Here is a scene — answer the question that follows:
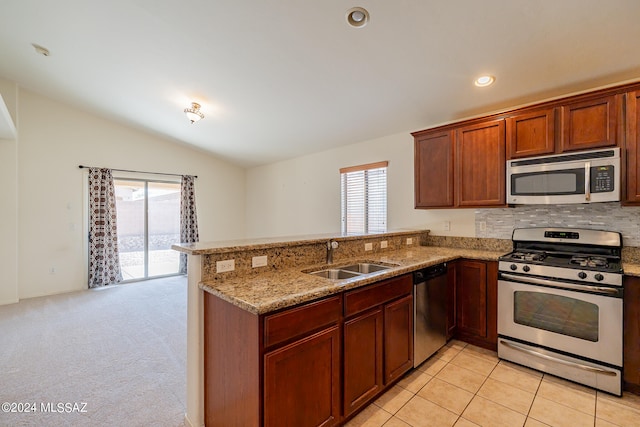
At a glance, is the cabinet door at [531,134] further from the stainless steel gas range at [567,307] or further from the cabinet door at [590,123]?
the stainless steel gas range at [567,307]

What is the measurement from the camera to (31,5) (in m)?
2.69

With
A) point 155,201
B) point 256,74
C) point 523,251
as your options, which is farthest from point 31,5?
point 523,251

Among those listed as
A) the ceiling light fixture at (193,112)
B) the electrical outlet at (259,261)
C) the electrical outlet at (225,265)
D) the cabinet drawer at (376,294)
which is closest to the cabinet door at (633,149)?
the cabinet drawer at (376,294)

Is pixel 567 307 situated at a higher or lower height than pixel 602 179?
lower

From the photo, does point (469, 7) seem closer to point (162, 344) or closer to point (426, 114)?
point (426, 114)

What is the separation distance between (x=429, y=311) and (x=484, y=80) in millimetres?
2213

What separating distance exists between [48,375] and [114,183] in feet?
13.0

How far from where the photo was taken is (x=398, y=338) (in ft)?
7.18

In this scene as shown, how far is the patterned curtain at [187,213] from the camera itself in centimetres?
618

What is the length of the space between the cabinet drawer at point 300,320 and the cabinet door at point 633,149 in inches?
96.1

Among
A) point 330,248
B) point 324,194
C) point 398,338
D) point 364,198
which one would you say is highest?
point 324,194

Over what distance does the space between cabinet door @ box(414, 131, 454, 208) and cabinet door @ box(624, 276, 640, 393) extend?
1527 millimetres

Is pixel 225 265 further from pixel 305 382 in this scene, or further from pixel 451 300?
pixel 451 300

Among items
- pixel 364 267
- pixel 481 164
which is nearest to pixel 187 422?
pixel 364 267
